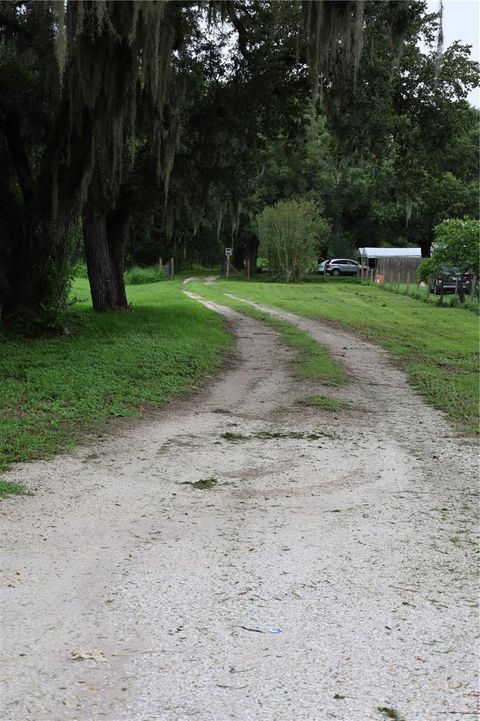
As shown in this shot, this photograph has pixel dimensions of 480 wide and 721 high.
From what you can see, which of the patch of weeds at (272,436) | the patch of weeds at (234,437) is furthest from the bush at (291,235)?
the patch of weeds at (234,437)

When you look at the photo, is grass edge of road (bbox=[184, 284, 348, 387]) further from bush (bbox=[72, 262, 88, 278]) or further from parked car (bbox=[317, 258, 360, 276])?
parked car (bbox=[317, 258, 360, 276])

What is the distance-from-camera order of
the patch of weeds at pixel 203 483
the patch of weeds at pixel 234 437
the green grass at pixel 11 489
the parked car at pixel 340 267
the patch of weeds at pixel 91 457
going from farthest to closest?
the parked car at pixel 340 267, the patch of weeds at pixel 234 437, the patch of weeds at pixel 91 457, the patch of weeds at pixel 203 483, the green grass at pixel 11 489

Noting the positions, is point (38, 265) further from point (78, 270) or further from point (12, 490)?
point (12, 490)

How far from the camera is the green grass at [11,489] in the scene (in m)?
5.46

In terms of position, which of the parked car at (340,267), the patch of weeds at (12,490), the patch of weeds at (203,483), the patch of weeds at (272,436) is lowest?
the patch of weeds at (203,483)

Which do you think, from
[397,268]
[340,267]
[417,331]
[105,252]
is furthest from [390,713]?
[340,267]

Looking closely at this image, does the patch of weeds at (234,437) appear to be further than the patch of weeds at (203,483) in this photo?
Yes

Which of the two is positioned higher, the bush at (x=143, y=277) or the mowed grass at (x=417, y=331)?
the bush at (x=143, y=277)

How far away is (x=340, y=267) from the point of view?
56094 millimetres

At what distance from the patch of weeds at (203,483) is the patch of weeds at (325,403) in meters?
3.32

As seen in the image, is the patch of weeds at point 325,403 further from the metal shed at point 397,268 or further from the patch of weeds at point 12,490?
the metal shed at point 397,268

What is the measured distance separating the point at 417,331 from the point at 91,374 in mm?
10767

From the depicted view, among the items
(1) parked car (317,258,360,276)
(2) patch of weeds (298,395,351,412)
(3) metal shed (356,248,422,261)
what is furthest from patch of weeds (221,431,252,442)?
(1) parked car (317,258,360,276)

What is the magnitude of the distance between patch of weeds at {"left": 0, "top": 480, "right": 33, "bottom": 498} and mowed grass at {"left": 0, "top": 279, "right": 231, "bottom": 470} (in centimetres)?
50
